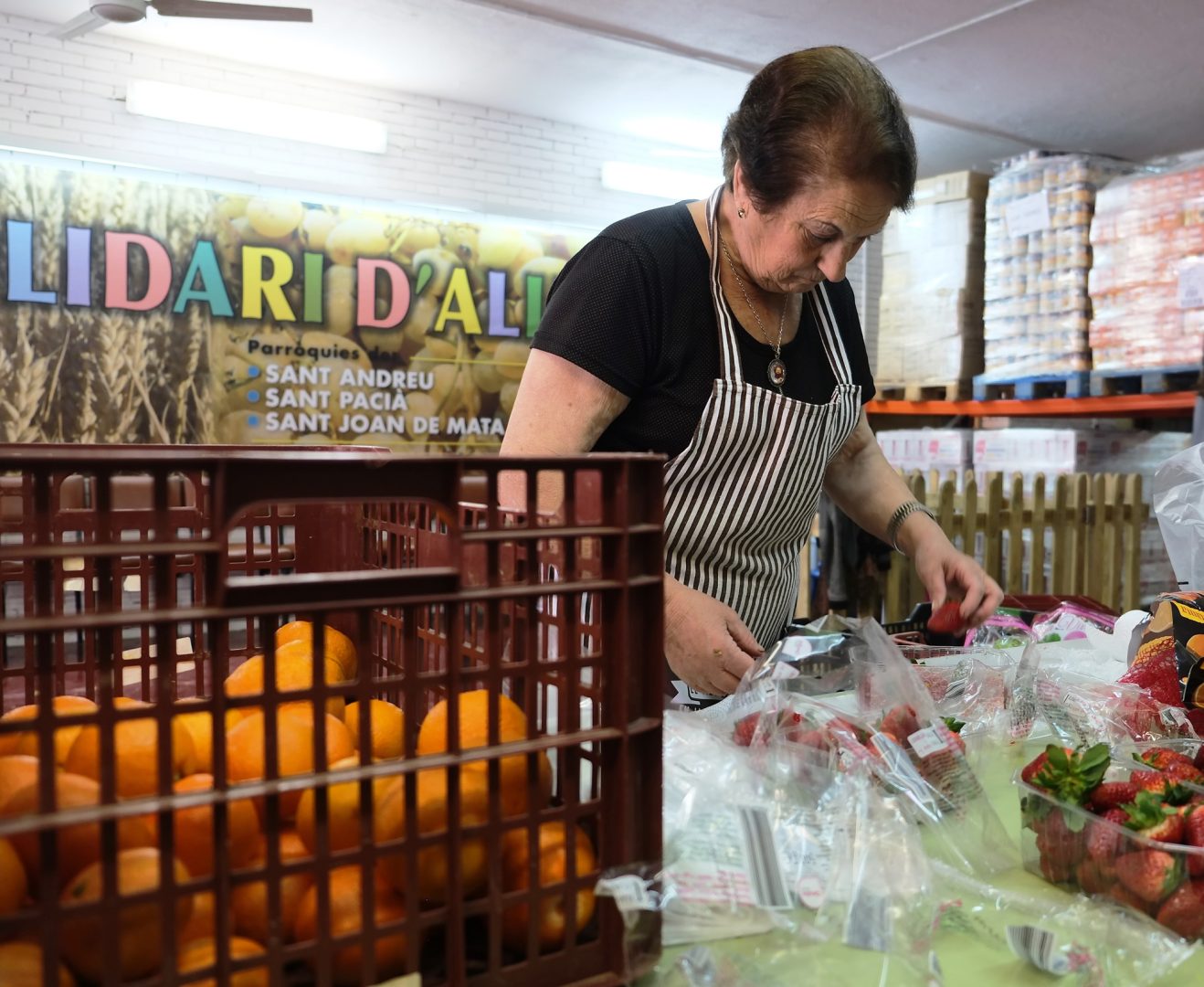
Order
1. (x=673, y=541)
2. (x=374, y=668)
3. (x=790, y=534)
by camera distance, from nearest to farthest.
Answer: (x=374, y=668), (x=673, y=541), (x=790, y=534)

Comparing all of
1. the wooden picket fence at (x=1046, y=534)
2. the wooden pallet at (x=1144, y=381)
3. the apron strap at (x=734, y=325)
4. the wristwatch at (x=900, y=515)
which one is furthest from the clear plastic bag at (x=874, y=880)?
the wooden pallet at (x=1144, y=381)

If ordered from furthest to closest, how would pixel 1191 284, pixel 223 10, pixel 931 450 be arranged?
pixel 931 450 → pixel 1191 284 → pixel 223 10

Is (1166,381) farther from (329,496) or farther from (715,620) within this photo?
(329,496)

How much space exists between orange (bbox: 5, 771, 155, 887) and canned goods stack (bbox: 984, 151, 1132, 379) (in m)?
7.08

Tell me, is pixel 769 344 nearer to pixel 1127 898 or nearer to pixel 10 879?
pixel 1127 898

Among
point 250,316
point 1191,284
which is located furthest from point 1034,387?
point 250,316

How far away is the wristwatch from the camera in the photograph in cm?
211

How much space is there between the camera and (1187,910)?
3.00 feet

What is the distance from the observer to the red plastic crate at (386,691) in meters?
0.61

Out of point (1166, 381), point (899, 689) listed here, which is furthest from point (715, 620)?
point (1166, 381)

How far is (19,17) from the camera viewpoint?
6113mm

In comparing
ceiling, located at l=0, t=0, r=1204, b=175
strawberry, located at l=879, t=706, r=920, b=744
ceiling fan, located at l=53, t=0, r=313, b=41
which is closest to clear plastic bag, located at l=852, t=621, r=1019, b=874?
strawberry, located at l=879, t=706, r=920, b=744

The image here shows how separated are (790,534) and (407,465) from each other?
1.52 metres

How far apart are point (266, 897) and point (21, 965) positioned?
0.14m
